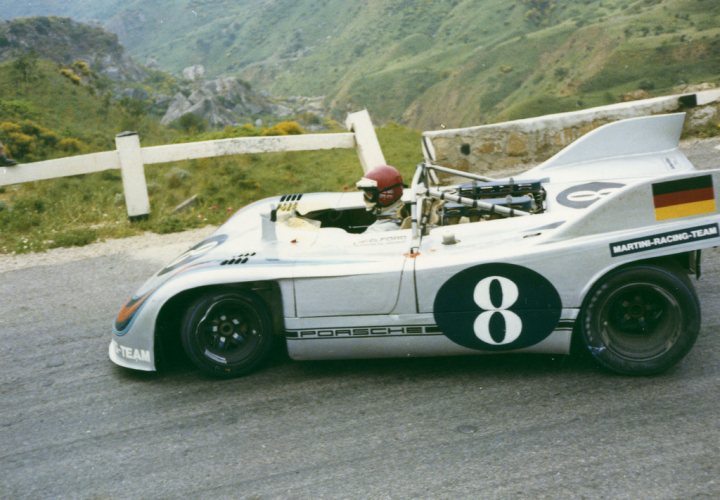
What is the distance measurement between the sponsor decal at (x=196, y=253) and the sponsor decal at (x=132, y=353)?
1.73 ft

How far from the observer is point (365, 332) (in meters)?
4.24

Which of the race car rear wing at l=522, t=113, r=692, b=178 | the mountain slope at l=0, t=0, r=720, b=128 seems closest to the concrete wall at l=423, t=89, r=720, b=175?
the race car rear wing at l=522, t=113, r=692, b=178

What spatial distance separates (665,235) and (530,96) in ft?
328

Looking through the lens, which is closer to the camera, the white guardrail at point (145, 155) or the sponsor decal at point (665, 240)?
the sponsor decal at point (665, 240)

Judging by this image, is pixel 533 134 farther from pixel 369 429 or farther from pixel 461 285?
pixel 369 429

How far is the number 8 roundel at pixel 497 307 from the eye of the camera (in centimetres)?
406

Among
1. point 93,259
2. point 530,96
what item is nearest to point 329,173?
point 93,259

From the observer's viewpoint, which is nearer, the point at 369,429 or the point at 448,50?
the point at 369,429

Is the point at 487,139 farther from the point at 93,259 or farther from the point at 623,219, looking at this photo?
the point at 623,219

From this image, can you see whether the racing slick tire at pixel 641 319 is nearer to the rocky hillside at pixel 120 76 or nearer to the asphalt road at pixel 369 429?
the asphalt road at pixel 369 429

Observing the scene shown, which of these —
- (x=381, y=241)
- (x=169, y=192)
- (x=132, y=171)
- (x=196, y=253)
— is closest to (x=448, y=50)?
(x=169, y=192)

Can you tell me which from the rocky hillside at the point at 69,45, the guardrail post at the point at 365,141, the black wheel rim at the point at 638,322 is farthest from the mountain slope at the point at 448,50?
the black wheel rim at the point at 638,322

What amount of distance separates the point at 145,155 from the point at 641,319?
632cm

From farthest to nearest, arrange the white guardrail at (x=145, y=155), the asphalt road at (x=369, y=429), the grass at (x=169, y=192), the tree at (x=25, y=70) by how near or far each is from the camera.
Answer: the tree at (x=25, y=70), the grass at (x=169, y=192), the white guardrail at (x=145, y=155), the asphalt road at (x=369, y=429)
